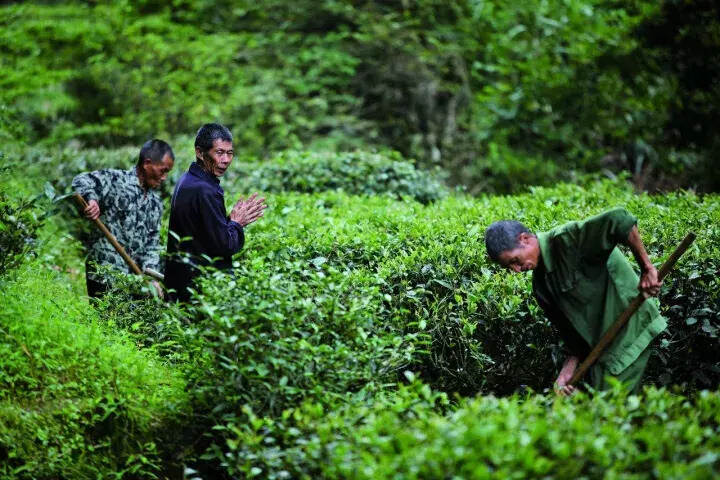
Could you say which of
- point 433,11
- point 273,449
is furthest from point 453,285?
point 433,11

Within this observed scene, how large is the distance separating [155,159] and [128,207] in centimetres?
50

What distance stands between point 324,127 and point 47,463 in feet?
35.4

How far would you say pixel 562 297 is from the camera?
4480 millimetres

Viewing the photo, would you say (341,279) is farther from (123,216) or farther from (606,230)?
(123,216)

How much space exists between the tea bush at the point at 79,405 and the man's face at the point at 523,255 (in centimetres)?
210

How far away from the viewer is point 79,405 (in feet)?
14.8

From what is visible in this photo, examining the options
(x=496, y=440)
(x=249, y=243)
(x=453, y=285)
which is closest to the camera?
(x=496, y=440)

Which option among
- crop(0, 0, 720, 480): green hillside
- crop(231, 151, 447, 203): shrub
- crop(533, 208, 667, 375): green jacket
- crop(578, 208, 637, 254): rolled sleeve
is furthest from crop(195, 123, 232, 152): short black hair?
crop(231, 151, 447, 203): shrub

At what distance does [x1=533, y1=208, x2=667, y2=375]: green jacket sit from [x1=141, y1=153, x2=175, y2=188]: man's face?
131 inches

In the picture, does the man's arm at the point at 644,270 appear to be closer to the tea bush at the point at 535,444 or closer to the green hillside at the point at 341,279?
the green hillside at the point at 341,279

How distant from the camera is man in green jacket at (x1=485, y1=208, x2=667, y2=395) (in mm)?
4293

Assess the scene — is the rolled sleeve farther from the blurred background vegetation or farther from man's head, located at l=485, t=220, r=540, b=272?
the blurred background vegetation

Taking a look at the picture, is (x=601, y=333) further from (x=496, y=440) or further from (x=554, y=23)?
(x=554, y=23)

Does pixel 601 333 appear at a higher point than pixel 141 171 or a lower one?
lower
